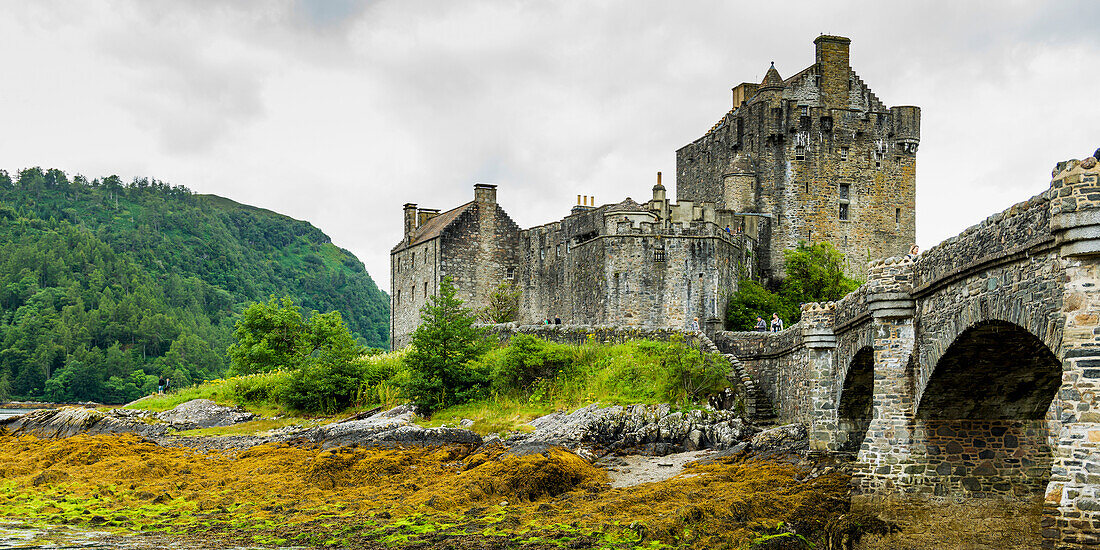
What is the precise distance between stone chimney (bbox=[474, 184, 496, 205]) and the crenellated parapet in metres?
44.5

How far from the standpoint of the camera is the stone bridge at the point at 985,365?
1216 cm

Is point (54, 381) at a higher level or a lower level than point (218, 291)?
lower

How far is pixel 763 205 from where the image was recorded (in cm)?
5275

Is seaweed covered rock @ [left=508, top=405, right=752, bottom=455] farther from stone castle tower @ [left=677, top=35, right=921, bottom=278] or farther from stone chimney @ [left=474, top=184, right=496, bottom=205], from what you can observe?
stone chimney @ [left=474, top=184, right=496, bottom=205]

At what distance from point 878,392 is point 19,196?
14813cm

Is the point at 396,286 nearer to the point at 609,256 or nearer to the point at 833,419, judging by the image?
the point at 609,256

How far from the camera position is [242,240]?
146 meters

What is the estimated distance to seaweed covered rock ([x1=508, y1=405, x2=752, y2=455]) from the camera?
30969 millimetres

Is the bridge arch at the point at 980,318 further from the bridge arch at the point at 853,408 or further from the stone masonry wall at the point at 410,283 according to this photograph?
the stone masonry wall at the point at 410,283

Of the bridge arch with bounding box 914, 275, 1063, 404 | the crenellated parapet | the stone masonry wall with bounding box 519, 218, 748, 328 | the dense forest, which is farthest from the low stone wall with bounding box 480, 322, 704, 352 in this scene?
the dense forest

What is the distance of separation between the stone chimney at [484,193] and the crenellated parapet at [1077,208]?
1753 inches

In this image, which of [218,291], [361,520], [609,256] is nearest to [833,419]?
[361,520]

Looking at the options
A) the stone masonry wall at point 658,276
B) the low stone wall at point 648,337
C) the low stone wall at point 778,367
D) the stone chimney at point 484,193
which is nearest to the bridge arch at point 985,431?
the low stone wall at point 778,367

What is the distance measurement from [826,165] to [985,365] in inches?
1473
